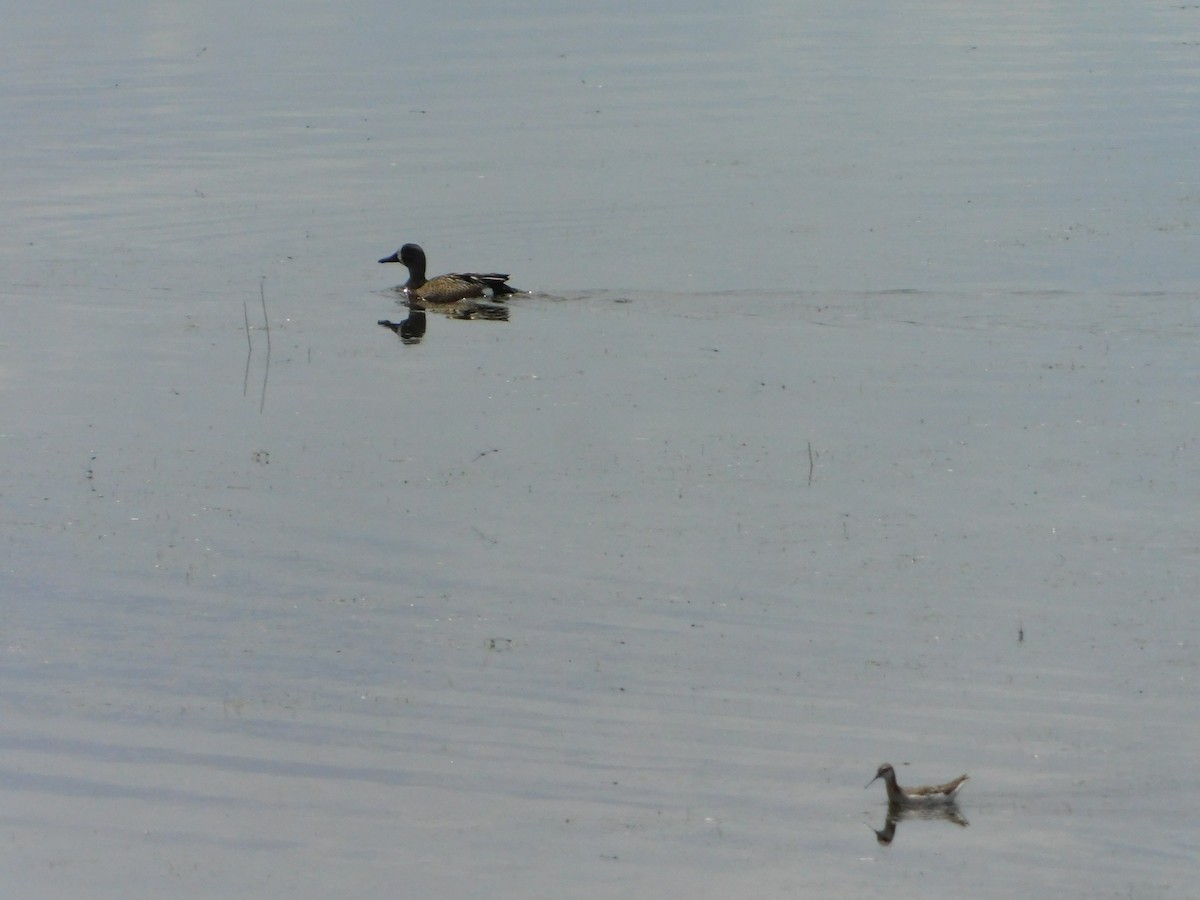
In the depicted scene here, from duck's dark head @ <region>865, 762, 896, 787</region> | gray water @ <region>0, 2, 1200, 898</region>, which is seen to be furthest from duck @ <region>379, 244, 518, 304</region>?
duck's dark head @ <region>865, 762, 896, 787</region>

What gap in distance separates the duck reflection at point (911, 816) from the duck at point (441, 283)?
12.3 m

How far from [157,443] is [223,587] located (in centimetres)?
343

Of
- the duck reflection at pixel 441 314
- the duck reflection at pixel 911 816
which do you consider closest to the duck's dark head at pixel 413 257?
the duck reflection at pixel 441 314

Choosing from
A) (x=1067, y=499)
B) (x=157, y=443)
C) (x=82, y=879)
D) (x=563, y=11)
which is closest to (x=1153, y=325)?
(x=1067, y=499)

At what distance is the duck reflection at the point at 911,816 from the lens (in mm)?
9656

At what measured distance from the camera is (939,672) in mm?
11367

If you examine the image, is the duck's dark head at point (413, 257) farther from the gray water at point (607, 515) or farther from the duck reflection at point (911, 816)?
the duck reflection at point (911, 816)

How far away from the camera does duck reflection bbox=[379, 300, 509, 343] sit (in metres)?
20.7

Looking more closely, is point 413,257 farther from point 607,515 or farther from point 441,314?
point 607,515

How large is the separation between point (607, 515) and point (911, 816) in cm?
488

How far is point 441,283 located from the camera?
21.9m

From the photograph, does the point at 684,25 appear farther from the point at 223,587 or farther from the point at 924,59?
the point at 223,587

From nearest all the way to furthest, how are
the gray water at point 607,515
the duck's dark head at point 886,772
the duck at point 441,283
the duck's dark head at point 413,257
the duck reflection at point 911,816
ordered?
the duck reflection at point 911,816 → the duck's dark head at point 886,772 → the gray water at point 607,515 → the duck at point 441,283 → the duck's dark head at point 413,257

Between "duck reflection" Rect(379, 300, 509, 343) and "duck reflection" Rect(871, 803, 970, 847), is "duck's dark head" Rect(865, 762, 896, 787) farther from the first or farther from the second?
"duck reflection" Rect(379, 300, 509, 343)
